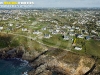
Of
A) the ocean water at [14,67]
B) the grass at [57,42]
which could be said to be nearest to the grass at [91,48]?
the grass at [57,42]

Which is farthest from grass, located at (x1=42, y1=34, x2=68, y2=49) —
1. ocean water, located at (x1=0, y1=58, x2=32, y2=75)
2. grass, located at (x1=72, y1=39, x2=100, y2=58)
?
ocean water, located at (x1=0, y1=58, x2=32, y2=75)

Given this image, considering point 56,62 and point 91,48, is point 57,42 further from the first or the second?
point 56,62

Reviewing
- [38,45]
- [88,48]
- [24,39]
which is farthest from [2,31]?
[88,48]

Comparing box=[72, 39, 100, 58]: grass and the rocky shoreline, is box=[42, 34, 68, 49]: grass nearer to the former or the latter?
the rocky shoreline

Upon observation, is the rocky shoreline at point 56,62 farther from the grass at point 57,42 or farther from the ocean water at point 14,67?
the grass at point 57,42

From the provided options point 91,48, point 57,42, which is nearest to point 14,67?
point 57,42
